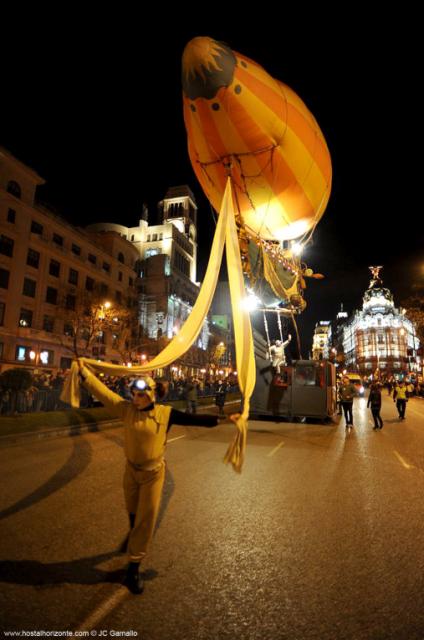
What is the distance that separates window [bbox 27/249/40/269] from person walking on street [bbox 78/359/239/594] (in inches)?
1437

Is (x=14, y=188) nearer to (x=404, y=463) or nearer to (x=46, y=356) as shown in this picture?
(x=46, y=356)

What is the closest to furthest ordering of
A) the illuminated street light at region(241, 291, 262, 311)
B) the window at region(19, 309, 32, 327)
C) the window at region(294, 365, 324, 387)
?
the illuminated street light at region(241, 291, 262, 311) → the window at region(294, 365, 324, 387) → the window at region(19, 309, 32, 327)

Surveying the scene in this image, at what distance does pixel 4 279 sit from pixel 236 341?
34234 mm

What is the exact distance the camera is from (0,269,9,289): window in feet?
107

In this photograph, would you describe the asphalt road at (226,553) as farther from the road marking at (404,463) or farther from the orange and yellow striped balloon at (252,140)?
the orange and yellow striped balloon at (252,140)

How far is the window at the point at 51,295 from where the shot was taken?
38156 mm

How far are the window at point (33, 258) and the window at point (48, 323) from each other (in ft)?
16.8

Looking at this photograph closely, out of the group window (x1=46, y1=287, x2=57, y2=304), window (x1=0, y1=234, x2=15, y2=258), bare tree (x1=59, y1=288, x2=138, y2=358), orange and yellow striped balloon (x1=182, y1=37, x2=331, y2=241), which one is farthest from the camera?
window (x1=46, y1=287, x2=57, y2=304)

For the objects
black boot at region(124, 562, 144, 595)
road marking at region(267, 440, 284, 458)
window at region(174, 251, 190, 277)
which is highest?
window at region(174, 251, 190, 277)

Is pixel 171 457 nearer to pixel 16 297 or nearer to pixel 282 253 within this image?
pixel 282 253

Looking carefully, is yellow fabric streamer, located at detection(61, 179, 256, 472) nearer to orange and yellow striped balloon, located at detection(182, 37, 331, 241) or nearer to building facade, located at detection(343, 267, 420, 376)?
orange and yellow striped balloon, located at detection(182, 37, 331, 241)

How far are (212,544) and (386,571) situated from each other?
179 cm

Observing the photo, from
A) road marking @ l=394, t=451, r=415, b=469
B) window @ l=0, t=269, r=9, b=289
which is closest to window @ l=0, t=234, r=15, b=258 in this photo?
window @ l=0, t=269, r=9, b=289

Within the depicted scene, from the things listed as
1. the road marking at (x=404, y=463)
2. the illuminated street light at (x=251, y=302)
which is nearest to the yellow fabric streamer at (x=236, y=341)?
the illuminated street light at (x=251, y=302)
